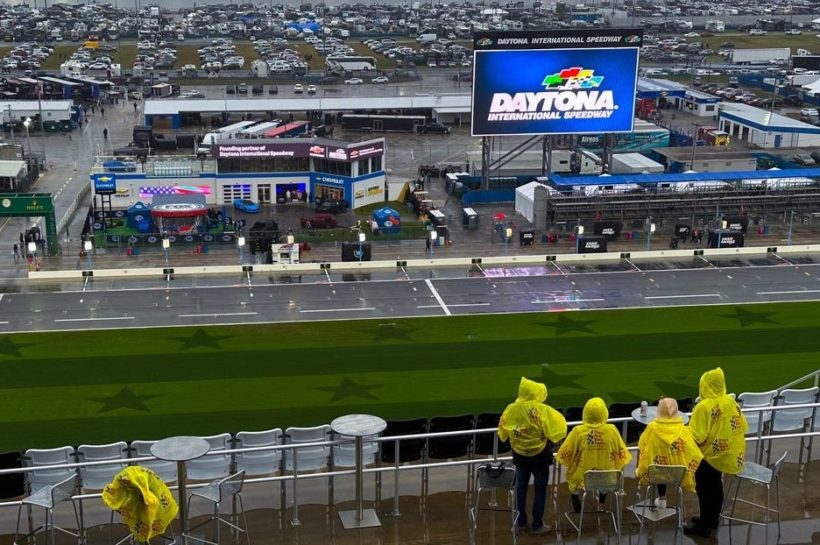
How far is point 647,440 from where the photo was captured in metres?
14.8

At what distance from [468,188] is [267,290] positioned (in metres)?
23.7

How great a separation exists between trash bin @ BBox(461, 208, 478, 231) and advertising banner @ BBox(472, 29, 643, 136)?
223 inches

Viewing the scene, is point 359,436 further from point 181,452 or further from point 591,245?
point 591,245

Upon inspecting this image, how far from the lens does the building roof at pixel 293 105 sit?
91.1 metres

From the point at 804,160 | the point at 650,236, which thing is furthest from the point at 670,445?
the point at 804,160

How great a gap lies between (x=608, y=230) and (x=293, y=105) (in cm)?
4449

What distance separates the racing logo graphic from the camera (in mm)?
60784

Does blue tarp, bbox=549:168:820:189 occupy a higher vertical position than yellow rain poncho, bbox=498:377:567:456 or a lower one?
lower

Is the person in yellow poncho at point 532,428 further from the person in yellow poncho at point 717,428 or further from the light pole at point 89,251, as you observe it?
the light pole at point 89,251

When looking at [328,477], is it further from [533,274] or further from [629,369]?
[533,274]

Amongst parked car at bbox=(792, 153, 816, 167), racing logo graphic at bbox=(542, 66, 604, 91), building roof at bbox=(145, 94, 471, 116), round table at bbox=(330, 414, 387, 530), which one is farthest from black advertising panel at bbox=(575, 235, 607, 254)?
building roof at bbox=(145, 94, 471, 116)

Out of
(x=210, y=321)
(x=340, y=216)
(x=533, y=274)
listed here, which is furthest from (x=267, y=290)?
(x=340, y=216)

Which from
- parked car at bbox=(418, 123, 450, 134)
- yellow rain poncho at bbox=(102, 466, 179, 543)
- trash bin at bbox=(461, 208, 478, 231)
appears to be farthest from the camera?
parked car at bbox=(418, 123, 450, 134)

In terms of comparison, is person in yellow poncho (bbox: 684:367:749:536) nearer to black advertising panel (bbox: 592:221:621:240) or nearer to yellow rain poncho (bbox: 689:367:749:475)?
yellow rain poncho (bbox: 689:367:749:475)
